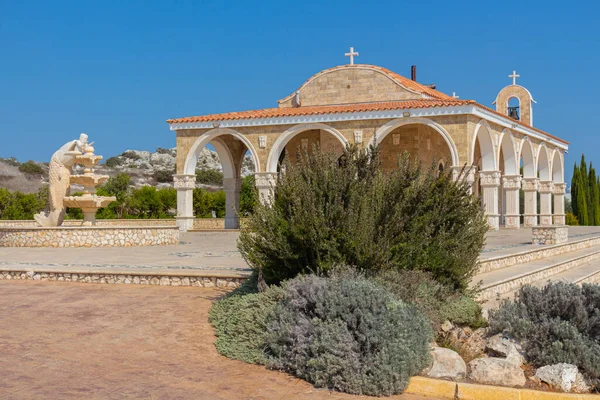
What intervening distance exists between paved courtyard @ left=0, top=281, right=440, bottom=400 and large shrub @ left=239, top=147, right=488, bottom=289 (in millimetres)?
1266

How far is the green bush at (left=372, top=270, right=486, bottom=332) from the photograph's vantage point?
694 cm

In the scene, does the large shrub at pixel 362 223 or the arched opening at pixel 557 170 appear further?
the arched opening at pixel 557 170

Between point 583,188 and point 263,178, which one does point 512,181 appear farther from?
point 583,188

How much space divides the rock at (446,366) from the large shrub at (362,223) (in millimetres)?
1318

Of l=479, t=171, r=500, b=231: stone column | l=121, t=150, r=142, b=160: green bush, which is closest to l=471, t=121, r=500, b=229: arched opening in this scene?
l=479, t=171, r=500, b=231: stone column

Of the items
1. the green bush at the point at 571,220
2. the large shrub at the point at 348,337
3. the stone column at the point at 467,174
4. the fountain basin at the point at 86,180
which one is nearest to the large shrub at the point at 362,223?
the stone column at the point at 467,174

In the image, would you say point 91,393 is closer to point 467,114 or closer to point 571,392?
point 571,392

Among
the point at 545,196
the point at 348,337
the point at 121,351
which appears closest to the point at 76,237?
the point at 121,351

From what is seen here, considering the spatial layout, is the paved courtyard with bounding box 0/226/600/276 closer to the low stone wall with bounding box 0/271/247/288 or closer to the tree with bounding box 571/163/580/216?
the low stone wall with bounding box 0/271/247/288

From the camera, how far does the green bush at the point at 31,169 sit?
65000 mm

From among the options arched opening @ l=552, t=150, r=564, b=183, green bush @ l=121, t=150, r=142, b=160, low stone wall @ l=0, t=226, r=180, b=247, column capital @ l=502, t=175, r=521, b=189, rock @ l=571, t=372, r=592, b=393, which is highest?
green bush @ l=121, t=150, r=142, b=160

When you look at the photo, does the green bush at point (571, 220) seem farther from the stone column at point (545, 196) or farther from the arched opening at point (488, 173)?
the arched opening at point (488, 173)

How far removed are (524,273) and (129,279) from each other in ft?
20.7

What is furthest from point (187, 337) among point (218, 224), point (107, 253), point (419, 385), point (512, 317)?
point (218, 224)
